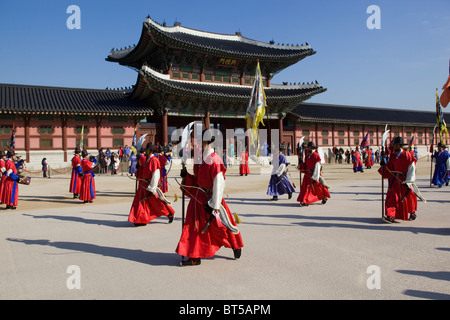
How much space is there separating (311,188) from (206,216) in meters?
5.03

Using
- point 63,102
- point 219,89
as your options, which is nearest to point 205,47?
point 219,89

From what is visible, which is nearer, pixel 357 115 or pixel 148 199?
pixel 148 199

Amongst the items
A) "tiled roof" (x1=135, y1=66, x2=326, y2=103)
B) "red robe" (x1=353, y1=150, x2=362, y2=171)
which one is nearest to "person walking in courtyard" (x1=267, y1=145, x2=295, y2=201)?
"red robe" (x1=353, y1=150, x2=362, y2=171)

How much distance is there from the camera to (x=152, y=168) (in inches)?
260

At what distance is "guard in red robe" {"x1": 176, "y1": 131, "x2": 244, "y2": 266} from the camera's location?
413 centimetres

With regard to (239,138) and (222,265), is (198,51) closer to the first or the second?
(239,138)

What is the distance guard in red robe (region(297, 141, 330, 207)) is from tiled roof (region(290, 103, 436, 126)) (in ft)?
68.7

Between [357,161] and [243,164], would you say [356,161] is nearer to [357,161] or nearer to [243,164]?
[357,161]

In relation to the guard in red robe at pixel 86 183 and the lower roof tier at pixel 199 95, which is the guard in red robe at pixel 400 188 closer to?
the guard in red robe at pixel 86 183

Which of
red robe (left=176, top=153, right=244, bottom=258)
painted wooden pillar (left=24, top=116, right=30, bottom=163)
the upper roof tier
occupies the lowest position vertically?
red robe (left=176, top=153, right=244, bottom=258)

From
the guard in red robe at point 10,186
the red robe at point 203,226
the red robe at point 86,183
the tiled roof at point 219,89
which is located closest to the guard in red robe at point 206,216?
the red robe at point 203,226

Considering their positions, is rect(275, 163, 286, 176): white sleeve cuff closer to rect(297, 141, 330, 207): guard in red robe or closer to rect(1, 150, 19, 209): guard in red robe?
rect(297, 141, 330, 207): guard in red robe

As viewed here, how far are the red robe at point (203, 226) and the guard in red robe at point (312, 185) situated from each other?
460cm

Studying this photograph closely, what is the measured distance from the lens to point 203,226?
4227 mm
